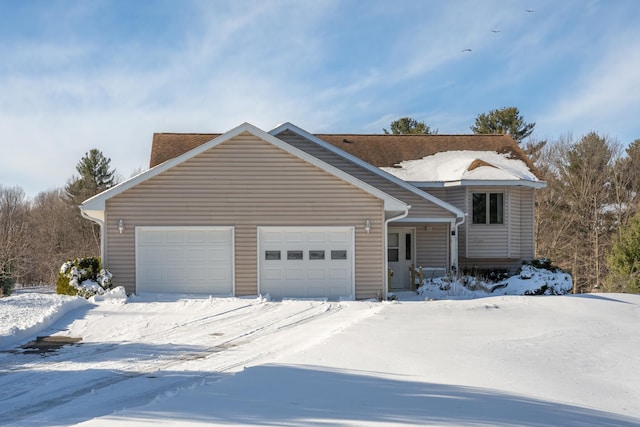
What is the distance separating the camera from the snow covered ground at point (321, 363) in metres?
5.84

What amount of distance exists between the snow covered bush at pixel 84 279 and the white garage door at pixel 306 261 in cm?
437

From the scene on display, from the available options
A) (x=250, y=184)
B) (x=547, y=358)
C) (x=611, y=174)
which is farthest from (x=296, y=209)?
(x=611, y=174)

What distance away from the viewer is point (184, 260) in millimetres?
16438

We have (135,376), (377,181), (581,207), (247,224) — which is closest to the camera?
(135,376)

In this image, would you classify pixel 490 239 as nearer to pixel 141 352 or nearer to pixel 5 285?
pixel 141 352

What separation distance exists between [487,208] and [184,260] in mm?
11747

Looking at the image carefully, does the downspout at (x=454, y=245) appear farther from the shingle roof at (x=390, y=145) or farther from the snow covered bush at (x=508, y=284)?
the shingle roof at (x=390, y=145)

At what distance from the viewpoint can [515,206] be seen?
2208cm

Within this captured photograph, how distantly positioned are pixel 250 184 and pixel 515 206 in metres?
11.1

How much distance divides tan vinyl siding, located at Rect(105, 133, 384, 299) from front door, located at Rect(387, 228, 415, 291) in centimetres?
421

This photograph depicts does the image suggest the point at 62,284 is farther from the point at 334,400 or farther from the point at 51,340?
the point at 334,400

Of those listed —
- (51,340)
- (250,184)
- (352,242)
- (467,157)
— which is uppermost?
(467,157)

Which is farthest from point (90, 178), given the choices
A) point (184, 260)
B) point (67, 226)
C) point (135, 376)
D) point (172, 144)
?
point (135, 376)

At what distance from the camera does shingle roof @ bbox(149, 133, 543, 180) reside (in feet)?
77.4
